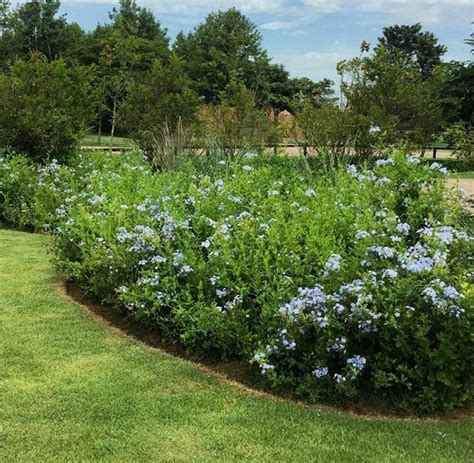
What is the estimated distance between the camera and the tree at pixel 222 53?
4238 cm

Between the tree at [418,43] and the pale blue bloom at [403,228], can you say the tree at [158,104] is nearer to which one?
the pale blue bloom at [403,228]

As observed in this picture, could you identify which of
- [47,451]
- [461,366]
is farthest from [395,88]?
[47,451]

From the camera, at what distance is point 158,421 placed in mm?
3354

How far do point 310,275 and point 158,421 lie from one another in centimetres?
125

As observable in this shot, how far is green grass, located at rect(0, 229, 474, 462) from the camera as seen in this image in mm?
3080

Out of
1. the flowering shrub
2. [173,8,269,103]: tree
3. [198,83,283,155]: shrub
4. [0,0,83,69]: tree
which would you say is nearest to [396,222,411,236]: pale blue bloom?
the flowering shrub

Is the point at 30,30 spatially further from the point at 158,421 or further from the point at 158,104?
the point at 158,421

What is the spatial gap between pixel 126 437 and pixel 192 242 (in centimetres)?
172

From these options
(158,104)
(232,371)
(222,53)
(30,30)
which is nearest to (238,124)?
(158,104)

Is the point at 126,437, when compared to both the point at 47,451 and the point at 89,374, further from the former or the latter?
the point at 89,374

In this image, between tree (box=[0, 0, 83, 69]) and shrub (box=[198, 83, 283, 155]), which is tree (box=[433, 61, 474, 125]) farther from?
tree (box=[0, 0, 83, 69])

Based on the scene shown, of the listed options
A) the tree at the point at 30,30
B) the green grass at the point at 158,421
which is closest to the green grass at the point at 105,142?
the green grass at the point at 158,421

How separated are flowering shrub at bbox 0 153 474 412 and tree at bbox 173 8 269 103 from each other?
118ft

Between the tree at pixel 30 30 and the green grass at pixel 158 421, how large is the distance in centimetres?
4253
